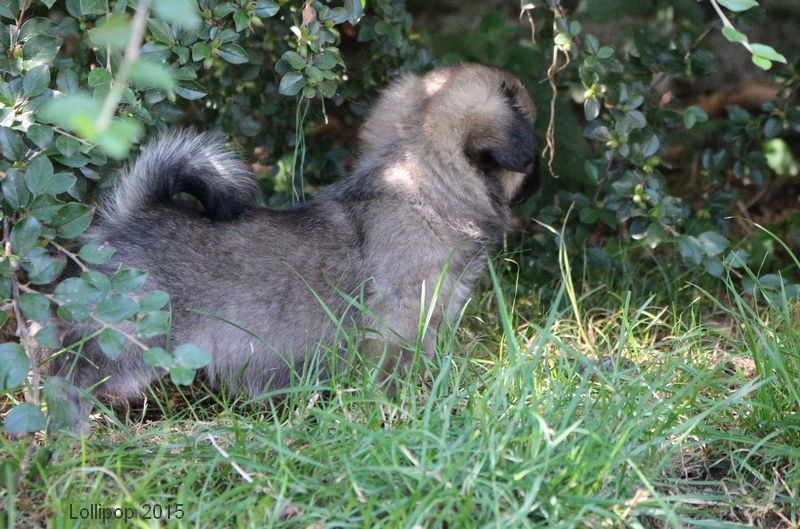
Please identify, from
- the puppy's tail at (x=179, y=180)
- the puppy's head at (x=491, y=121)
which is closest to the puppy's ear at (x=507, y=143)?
the puppy's head at (x=491, y=121)

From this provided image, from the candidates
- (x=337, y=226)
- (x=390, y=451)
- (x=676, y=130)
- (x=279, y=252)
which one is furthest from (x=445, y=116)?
(x=676, y=130)

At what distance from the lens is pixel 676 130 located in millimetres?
4117

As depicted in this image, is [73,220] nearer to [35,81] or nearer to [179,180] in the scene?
[35,81]

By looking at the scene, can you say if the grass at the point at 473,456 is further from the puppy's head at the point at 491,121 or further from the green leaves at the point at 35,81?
the green leaves at the point at 35,81

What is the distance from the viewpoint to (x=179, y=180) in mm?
2707

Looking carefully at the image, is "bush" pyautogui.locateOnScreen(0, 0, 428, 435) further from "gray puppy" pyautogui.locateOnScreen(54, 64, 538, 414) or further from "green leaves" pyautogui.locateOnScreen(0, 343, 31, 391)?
"gray puppy" pyautogui.locateOnScreen(54, 64, 538, 414)

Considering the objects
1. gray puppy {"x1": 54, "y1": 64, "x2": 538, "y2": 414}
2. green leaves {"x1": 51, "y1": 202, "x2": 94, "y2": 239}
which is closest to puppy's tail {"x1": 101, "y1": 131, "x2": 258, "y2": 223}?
gray puppy {"x1": 54, "y1": 64, "x2": 538, "y2": 414}

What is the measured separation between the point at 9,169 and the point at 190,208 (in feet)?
1.92

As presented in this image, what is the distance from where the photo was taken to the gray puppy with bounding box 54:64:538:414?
259cm

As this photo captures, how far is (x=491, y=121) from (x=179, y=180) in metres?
0.91

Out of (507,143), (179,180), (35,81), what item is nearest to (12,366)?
(35,81)

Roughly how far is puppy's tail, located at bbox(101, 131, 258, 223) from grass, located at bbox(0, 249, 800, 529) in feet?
1.90

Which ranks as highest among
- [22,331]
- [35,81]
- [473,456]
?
[35,81]

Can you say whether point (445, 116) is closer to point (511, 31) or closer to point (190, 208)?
point (190, 208)
